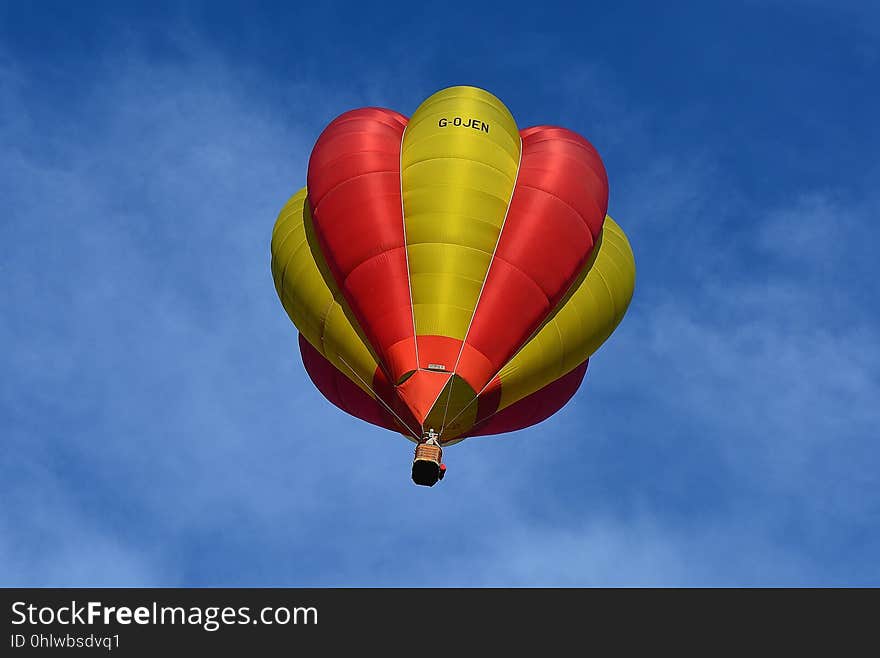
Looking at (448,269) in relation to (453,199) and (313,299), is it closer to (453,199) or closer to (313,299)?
(453,199)

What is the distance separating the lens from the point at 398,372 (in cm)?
2703

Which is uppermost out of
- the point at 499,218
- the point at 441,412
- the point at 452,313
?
the point at 499,218

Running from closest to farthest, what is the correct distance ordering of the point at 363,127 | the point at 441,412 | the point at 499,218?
the point at 441,412 → the point at 499,218 → the point at 363,127

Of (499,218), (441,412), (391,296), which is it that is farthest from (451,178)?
(441,412)

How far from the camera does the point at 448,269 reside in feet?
91.5

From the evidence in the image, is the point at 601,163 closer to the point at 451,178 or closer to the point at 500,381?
the point at 451,178

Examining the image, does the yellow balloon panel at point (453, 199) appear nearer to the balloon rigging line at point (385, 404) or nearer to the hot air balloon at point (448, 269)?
the hot air balloon at point (448, 269)

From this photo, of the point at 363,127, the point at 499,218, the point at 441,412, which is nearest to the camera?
the point at 441,412

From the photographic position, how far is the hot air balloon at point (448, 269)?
89.8 ft

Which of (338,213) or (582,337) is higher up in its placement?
(338,213)

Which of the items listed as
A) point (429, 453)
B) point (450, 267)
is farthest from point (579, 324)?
point (429, 453)

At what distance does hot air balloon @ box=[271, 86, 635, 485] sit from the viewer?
89.8ft

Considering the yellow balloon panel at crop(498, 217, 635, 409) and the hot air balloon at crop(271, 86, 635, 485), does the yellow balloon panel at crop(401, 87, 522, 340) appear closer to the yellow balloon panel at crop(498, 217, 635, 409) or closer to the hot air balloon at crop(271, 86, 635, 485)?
the hot air balloon at crop(271, 86, 635, 485)

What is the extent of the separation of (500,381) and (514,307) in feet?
5.00
